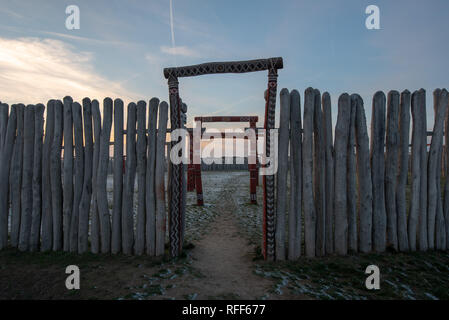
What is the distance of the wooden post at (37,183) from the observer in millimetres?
4977

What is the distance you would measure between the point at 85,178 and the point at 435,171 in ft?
21.5

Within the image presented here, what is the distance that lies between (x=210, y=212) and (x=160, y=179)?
5.00 m

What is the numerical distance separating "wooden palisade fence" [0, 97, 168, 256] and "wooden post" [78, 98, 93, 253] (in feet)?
0.05

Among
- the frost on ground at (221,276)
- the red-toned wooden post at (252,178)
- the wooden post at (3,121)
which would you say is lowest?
the frost on ground at (221,276)

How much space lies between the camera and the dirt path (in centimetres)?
340

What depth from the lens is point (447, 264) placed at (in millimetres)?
4176

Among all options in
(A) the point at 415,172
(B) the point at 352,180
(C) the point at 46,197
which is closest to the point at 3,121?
(C) the point at 46,197

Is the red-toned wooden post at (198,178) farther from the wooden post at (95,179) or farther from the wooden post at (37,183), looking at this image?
the wooden post at (37,183)

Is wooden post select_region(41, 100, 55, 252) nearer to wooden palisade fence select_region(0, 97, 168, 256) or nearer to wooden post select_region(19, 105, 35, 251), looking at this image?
wooden palisade fence select_region(0, 97, 168, 256)

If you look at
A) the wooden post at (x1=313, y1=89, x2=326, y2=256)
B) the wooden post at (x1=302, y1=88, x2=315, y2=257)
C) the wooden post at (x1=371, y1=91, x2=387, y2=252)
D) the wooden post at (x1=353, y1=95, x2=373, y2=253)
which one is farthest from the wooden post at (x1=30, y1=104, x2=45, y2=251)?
the wooden post at (x1=371, y1=91, x2=387, y2=252)

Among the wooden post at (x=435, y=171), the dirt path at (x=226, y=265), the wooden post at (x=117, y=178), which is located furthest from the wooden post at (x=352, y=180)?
the wooden post at (x=117, y=178)

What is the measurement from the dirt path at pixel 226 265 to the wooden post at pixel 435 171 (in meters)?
3.38
